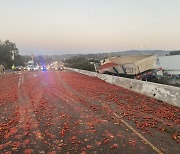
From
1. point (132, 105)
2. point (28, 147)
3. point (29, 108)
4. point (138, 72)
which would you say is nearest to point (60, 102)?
point (29, 108)

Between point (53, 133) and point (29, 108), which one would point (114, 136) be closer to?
point (53, 133)

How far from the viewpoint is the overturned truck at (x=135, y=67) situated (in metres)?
34.0

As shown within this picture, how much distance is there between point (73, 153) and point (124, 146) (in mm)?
1352

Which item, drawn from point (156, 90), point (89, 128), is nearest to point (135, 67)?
point (156, 90)

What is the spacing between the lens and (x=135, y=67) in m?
33.6

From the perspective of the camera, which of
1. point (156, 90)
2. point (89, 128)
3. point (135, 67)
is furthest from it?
point (135, 67)

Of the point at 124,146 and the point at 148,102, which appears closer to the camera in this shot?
the point at 124,146

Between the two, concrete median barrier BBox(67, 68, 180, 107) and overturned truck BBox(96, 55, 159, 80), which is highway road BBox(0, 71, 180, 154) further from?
overturned truck BBox(96, 55, 159, 80)

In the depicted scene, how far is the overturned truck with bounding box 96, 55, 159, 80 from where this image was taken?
34.0 metres

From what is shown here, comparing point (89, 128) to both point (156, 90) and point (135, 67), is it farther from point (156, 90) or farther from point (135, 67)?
point (135, 67)

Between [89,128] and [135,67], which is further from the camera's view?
[135,67]

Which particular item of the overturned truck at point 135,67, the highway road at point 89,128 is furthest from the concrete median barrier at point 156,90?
the overturned truck at point 135,67

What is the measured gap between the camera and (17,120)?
31.4 ft

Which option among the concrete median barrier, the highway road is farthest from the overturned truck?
the highway road
